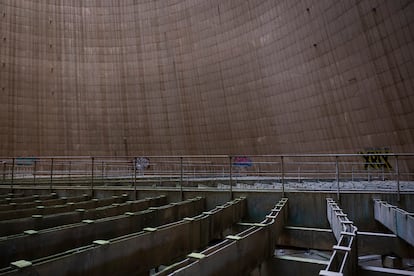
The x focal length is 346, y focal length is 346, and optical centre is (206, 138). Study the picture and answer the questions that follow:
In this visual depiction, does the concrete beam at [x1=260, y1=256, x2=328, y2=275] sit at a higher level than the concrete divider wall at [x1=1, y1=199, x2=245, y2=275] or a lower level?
lower

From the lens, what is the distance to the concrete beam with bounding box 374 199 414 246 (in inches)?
202

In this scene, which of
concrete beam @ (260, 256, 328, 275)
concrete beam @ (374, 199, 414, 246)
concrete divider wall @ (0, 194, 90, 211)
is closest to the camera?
concrete beam @ (260, 256, 328, 275)

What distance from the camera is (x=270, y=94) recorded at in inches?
777

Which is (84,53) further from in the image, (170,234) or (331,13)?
(170,234)

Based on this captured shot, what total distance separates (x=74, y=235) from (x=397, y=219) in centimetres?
506

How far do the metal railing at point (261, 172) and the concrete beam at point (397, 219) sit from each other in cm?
78

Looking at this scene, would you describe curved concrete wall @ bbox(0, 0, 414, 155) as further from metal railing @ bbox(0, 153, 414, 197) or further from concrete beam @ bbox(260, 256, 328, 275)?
concrete beam @ bbox(260, 256, 328, 275)

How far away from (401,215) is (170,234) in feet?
12.2

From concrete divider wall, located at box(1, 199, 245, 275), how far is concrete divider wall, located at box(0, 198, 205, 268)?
0.83m

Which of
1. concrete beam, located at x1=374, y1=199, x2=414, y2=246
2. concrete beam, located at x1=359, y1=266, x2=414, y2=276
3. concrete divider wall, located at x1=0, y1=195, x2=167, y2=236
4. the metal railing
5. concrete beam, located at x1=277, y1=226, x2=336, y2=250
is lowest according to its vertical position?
concrete beam, located at x1=277, y1=226, x2=336, y2=250

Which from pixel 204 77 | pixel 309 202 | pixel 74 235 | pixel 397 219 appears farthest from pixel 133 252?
pixel 204 77

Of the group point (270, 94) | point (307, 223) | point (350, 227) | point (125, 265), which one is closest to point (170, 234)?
point (125, 265)

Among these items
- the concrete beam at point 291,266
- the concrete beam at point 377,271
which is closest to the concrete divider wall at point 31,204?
the concrete beam at point 291,266

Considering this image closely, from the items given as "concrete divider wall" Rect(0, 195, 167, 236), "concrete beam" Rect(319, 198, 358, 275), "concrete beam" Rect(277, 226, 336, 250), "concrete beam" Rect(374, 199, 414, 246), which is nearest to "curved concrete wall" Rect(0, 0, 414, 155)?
"concrete beam" Rect(374, 199, 414, 246)
